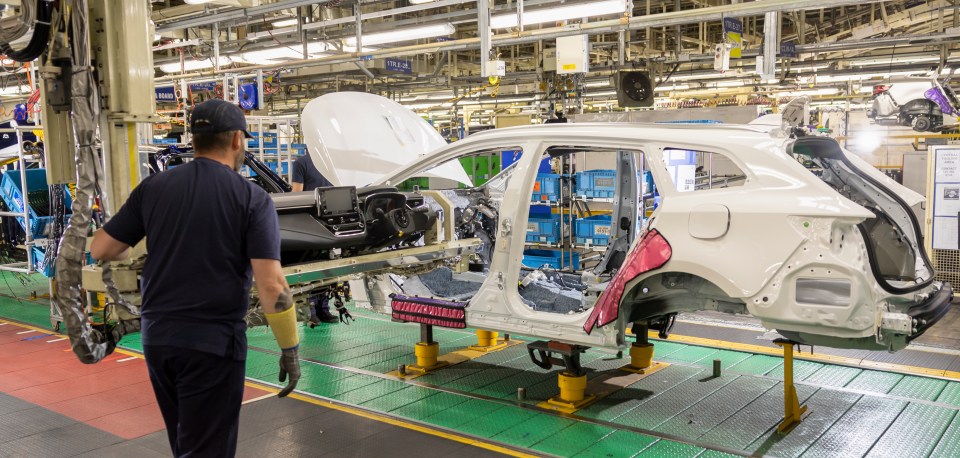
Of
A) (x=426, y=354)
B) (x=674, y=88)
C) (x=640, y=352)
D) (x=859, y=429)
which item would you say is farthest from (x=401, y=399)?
(x=674, y=88)

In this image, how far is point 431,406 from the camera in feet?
16.8

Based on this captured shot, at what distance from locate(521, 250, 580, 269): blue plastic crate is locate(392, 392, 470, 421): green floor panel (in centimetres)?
451

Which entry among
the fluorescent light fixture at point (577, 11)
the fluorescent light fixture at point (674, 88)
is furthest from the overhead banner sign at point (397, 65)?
the fluorescent light fixture at point (674, 88)

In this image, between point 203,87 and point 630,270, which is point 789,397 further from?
point 203,87

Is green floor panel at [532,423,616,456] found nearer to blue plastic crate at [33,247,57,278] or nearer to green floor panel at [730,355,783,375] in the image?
green floor panel at [730,355,783,375]

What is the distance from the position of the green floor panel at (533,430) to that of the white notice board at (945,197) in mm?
5291

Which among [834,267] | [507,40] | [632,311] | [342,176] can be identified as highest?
[507,40]

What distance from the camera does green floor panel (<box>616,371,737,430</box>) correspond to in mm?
4750

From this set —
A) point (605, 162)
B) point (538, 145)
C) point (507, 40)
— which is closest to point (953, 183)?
point (605, 162)

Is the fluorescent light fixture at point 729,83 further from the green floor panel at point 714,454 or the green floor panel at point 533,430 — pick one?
the green floor panel at point 714,454

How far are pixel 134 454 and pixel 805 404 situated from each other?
4126mm

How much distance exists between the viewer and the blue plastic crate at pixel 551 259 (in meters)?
9.70

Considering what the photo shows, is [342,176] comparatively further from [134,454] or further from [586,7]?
[586,7]

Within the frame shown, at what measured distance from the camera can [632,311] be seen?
4.75 m
